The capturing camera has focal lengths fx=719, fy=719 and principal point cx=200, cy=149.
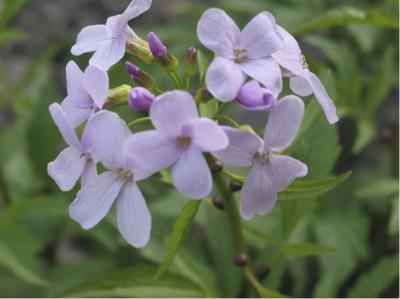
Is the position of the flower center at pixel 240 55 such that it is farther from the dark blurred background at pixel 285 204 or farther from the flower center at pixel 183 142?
the dark blurred background at pixel 285 204

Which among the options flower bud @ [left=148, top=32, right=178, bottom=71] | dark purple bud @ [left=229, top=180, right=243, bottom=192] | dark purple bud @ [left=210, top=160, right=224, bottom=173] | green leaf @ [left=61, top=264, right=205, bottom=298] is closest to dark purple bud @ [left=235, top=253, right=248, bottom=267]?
green leaf @ [left=61, top=264, right=205, bottom=298]

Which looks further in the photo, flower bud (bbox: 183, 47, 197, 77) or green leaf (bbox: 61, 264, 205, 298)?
green leaf (bbox: 61, 264, 205, 298)

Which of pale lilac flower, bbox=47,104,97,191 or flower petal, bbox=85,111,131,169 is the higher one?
flower petal, bbox=85,111,131,169

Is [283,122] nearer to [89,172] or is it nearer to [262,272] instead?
[89,172]

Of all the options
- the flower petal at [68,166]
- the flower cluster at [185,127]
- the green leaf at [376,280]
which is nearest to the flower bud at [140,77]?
the flower cluster at [185,127]

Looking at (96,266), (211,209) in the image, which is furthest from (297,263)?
(96,266)

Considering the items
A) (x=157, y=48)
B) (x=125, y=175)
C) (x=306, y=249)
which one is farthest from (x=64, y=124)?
(x=306, y=249)

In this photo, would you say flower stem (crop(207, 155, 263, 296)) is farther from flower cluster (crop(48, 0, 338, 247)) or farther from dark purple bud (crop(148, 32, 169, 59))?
dark purple bud (crop(148, 32, 169, 59))
